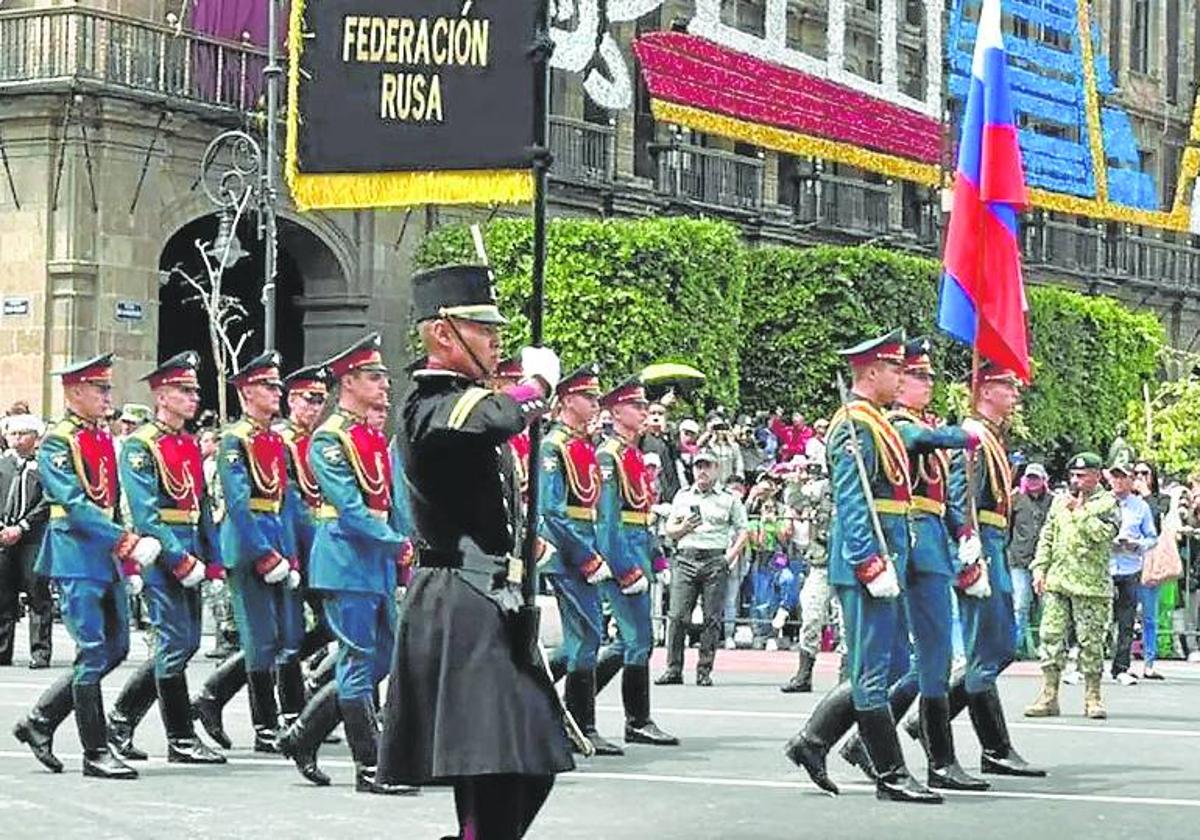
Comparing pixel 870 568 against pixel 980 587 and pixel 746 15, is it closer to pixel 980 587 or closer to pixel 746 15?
pixel 980 587

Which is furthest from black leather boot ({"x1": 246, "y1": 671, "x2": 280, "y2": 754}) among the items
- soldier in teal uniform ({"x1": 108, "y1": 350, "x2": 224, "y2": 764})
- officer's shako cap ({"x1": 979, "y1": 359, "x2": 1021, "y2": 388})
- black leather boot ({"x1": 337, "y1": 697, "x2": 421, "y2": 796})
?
officer's shako cap ({"x1": 979, "y1": 359, "x2": 1021, "y2": 388})

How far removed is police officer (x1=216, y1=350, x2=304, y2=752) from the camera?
12.6 meters

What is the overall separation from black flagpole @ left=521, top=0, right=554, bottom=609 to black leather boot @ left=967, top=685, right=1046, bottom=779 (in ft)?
14.0

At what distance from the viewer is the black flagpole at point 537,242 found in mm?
7793

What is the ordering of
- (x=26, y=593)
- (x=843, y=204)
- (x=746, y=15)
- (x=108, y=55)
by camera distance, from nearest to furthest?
(x=26, y=593)
(x=108, y=55)
(x=746, y=15)
(x=843, y=204)

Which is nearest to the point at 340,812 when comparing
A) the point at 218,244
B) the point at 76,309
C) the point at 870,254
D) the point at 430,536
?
the point at 430,536

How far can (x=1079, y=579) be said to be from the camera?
16.8m

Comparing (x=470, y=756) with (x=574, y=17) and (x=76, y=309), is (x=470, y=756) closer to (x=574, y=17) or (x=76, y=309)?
(x=76, y=309)

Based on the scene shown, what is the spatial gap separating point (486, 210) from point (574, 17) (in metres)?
2.92

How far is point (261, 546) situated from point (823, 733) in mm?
3021

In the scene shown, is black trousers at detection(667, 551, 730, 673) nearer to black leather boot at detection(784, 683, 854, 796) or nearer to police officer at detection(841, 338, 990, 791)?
police officer at detection(841, 338, 990, 791)

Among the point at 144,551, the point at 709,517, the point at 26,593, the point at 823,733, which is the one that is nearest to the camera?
the point at 823,733

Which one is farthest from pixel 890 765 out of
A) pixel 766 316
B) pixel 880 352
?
pixel 766 316

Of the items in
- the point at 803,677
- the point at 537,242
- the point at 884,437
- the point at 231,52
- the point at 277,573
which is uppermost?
the point at 231,52
